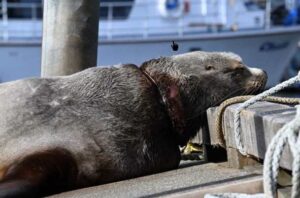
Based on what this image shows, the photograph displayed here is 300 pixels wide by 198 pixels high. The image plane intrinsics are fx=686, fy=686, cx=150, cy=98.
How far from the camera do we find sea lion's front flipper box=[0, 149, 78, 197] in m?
3.18

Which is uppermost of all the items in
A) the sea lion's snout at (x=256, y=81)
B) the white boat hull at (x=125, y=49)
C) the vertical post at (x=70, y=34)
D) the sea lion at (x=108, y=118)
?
the vertical post at (x=70, y=34)

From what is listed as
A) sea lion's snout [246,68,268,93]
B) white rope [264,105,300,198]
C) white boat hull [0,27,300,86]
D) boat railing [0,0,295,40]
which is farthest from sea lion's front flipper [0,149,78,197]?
boat railing [0,0,295,40]

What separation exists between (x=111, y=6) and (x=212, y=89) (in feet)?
38.0

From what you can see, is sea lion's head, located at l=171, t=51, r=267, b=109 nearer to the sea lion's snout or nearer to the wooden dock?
the sea lion's snout

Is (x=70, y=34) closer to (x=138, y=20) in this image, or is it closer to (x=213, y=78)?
(x=213, y=78)

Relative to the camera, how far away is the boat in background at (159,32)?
48.1 ft

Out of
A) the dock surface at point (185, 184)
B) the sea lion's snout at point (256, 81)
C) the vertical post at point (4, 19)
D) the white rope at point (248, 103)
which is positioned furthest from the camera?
the vertical post at point (4, 19)

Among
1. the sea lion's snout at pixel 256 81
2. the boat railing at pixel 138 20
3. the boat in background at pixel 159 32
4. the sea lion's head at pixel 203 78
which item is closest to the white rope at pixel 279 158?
the sea lion's head at pixel 203 78

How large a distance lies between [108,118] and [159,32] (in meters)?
11.9

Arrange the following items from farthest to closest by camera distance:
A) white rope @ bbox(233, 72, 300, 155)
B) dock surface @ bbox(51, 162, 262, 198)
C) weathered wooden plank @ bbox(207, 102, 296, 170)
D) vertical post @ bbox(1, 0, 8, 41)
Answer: vertical post @ bbox(1, 0, 8, 41) < white rope @ bbox(233, 72, 300, 155) < dock surface @ bbox(51, 162, 262, 198) < weathered wooden plank @ bbox(207, 102, 296, 170)

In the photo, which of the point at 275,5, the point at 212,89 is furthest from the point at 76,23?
the point at 275,5

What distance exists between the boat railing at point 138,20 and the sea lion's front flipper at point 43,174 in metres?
11.5

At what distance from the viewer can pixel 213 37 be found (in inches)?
587

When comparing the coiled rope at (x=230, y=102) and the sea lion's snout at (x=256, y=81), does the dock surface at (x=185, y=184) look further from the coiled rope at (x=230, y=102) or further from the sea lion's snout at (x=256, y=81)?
the sea lion's snout at (x=256, y=81)
